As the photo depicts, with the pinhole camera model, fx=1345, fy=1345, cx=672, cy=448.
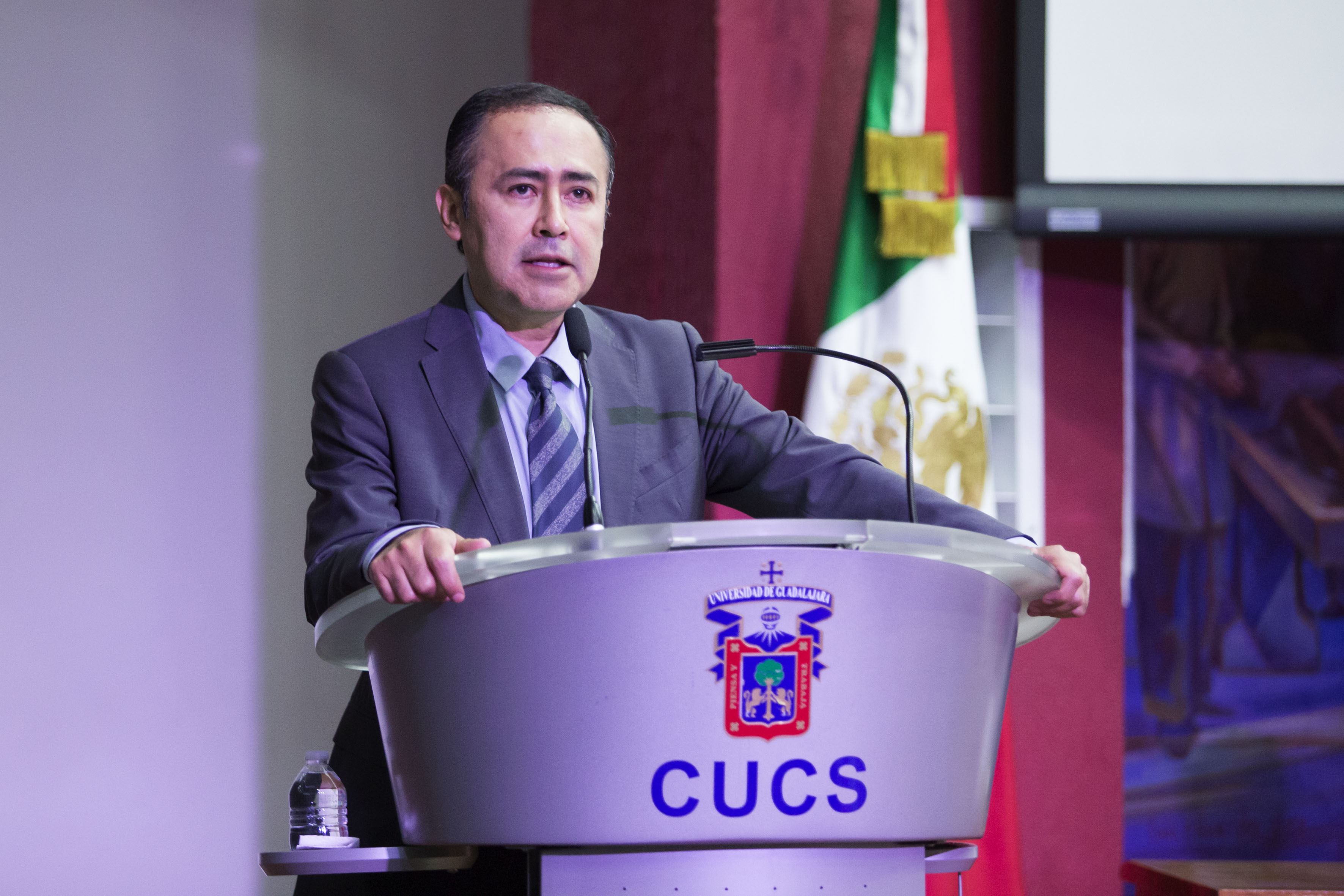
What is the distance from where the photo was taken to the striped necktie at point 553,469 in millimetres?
1318

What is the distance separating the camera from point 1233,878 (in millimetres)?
2064

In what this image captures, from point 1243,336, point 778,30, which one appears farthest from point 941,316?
point 1243,336

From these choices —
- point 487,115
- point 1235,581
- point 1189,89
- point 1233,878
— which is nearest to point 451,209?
point 487,115

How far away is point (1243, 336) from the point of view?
3.29m

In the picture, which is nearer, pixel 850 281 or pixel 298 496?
pixel 850 281

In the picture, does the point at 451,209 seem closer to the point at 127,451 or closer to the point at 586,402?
the point at 586,402

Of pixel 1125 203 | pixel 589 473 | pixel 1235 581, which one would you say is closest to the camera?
pixel 589 473

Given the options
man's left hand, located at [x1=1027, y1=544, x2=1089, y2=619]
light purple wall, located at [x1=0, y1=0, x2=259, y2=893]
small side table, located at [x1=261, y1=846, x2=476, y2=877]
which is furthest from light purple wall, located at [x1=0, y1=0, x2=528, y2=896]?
man's left hand, located at [x1=1027, y1=544, x2=1089, y2=619]

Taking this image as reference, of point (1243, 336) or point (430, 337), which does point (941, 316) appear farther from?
point (430, 337)

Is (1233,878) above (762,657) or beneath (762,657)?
beneath

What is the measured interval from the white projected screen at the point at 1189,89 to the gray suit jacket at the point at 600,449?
153cm

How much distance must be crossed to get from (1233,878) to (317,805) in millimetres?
1498

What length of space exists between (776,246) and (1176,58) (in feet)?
2.95

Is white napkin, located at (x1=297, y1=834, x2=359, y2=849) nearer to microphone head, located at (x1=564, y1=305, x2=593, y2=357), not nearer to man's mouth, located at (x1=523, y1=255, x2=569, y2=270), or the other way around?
microphone head, located at (x1=564, y1=305, x2=593, y2=357)
